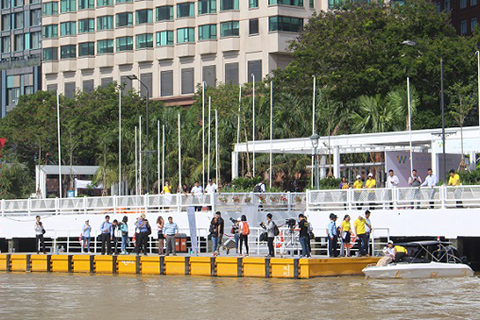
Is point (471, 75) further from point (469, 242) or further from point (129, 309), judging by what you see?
point (129, 309)

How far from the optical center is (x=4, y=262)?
4431 centimetres

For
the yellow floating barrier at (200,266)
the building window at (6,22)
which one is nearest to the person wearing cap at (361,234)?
the yellow floating barrier at (200,266)

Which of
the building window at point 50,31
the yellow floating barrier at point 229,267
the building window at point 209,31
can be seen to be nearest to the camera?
the yellow floating barrier at point 229,267

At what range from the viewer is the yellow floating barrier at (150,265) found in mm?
38312

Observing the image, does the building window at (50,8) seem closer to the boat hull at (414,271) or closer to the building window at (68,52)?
the building window at (68,52)

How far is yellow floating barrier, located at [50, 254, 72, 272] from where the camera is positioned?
4125cm

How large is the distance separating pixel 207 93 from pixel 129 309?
2080 inches

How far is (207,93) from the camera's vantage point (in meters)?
78.8

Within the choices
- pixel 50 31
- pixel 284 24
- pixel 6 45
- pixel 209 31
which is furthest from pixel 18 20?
pixel 284 24

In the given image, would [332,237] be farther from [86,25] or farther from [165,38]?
[86,25]

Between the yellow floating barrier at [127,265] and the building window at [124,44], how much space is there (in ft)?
217

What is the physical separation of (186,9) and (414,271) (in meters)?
68.8

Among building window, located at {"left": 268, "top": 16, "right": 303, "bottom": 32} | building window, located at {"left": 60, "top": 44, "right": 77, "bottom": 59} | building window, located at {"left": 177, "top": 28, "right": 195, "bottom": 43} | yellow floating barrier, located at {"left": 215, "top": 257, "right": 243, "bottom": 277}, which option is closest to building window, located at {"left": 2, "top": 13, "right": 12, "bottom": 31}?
building window, located at {"left": 60, "top": 44, "right": 77, "bottom": 59}

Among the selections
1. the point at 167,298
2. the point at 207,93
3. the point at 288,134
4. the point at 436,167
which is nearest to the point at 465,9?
the point at 207,93
